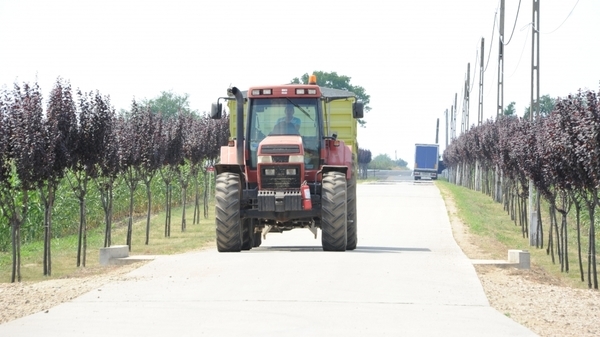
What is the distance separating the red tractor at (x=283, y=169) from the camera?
19.8 metres

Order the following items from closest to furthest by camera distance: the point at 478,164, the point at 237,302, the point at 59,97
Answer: the point at 237,302, the point at 59,97, the point at 478,164

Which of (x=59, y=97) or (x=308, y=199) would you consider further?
(x=59, y=97)

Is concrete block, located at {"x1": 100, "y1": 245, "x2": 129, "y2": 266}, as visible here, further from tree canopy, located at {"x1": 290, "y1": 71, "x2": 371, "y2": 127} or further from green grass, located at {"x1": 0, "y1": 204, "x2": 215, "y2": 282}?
tree canopy, located at {"x1": 290, "y1": 71, "x2": 371, "y2": 127}

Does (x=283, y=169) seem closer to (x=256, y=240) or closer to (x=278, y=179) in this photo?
(x=278, y=179)

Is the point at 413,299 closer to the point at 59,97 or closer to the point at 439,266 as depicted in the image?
the point at 439,266

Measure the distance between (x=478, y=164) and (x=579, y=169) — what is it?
149ft

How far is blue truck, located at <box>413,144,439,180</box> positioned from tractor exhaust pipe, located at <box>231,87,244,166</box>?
77539mm

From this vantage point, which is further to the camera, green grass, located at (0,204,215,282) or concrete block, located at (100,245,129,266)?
green grass, located at (0,204,215,282)

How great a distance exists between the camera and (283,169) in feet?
66.0

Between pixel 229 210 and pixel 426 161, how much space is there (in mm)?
79784

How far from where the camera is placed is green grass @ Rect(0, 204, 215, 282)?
24188 mm

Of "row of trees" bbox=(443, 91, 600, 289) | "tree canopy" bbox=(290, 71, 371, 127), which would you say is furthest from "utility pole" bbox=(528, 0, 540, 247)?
"tree canopy" bbox=(290, 71, 371, 127)

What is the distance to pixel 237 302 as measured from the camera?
13.2 meters

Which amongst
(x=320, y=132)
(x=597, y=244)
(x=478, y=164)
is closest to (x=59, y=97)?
(x=320, y=132)
